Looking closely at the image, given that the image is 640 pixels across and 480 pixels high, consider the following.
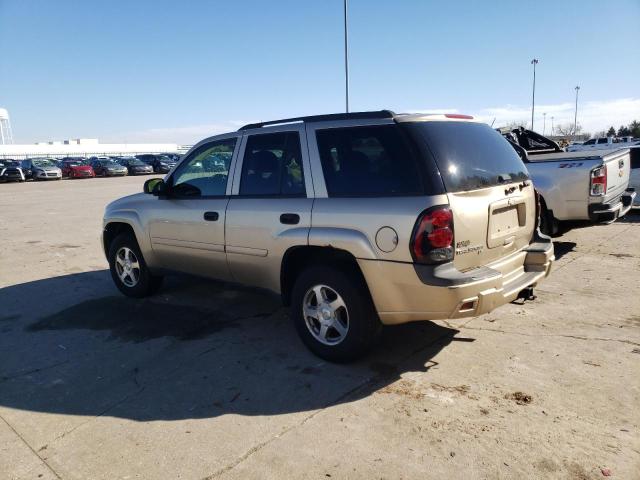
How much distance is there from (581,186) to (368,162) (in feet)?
14.4

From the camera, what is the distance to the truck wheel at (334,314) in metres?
3.51

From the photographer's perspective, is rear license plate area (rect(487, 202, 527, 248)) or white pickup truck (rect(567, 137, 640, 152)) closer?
rear license plate area (rect(487, 202, 527, 248))

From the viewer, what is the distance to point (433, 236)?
3.12m

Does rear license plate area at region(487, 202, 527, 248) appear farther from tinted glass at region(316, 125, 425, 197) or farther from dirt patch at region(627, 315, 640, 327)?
dirt patch at region(627, 315, 640, 327)

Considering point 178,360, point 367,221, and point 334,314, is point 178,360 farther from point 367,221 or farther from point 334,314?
point 367,221

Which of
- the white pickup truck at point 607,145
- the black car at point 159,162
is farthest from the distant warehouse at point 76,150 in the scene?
the white pickup truck at point 607,145

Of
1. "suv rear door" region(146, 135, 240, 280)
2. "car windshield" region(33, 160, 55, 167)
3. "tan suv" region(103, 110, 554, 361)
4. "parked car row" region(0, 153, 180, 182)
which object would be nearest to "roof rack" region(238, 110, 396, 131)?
"tan suv" region(103, 110, 554, 361)

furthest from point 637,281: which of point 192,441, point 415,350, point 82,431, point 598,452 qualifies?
point 82,431

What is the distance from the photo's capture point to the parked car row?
117ft

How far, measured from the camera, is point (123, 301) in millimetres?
5645

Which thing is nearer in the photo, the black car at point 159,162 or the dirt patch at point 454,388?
the dirt patch at point 454,388

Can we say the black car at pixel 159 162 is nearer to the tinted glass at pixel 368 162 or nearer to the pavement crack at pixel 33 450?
the tinted glass at pixel 368 162

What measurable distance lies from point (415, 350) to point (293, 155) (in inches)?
75.7

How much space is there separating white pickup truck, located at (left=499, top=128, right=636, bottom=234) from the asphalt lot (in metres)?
1.40
